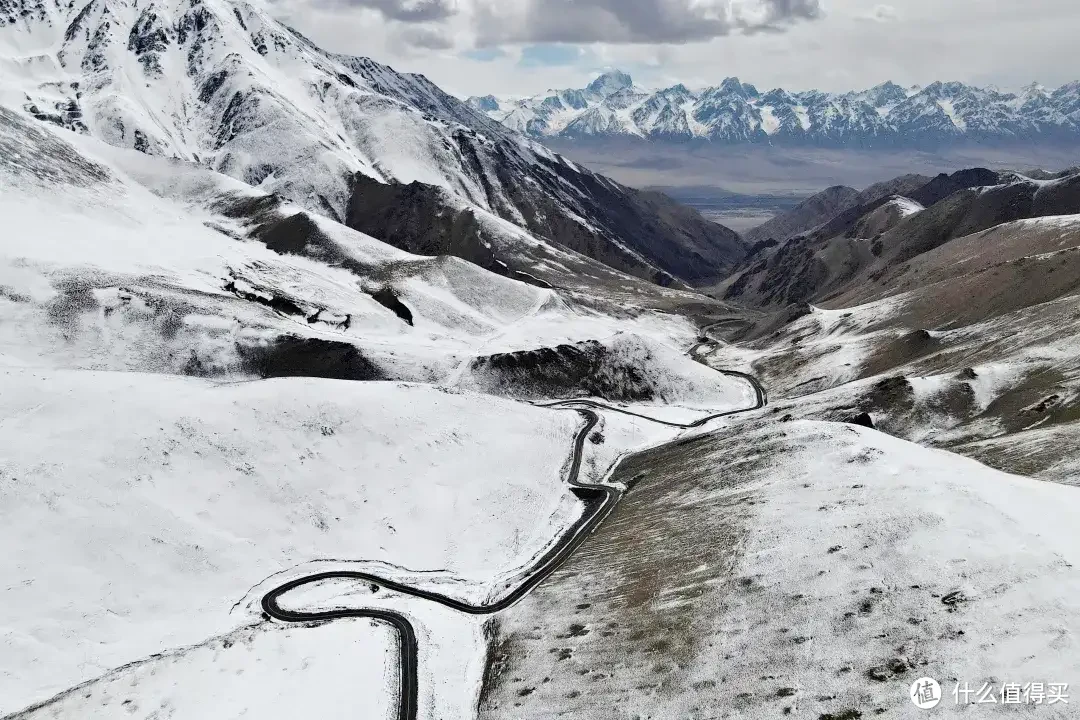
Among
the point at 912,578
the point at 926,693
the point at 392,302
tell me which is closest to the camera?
the point at 926,693

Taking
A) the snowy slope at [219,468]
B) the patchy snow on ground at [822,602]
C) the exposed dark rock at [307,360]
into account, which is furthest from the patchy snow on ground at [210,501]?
the exposed dark rock at [307,360]

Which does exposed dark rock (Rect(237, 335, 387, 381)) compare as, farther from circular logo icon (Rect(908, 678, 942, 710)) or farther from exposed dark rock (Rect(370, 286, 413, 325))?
circular logo icon (Rect(908, 678, 942, 710))

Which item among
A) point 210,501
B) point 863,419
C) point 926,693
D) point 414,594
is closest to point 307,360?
point 210,501

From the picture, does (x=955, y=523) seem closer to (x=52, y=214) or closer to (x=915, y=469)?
(x=915, y=469)

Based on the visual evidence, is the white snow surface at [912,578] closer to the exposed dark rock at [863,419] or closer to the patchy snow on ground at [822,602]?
the patchy snow on ground at [822,602]

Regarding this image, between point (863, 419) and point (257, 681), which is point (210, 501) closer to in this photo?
point (257, 681)

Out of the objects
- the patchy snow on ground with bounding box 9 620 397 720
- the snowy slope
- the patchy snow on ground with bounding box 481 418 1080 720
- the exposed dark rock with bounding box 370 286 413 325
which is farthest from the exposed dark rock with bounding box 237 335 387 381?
the patchy snow on ground with bounding box 9 620 397 720

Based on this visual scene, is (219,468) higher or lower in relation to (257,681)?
higher
